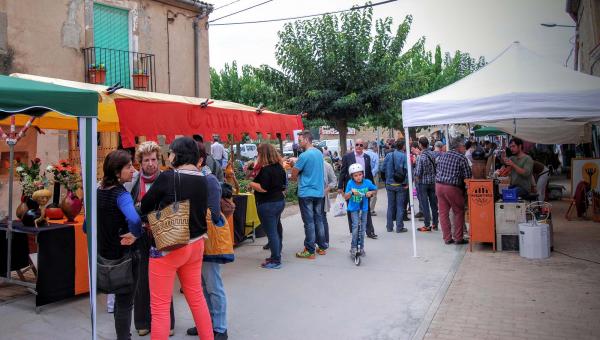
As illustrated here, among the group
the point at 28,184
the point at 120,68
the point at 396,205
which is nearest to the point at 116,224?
the point at 28,184

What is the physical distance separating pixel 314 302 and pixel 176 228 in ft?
8.14

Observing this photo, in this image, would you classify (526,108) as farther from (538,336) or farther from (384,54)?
(384,54)

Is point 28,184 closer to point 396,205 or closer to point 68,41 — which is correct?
point 396,205

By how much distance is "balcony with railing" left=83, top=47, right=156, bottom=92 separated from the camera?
11408mm

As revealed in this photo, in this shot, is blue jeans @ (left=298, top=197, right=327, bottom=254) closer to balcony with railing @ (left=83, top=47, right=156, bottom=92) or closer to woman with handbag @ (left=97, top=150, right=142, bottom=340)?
woman with handbag @ (left=97, top=150, right=142, bottom=340)

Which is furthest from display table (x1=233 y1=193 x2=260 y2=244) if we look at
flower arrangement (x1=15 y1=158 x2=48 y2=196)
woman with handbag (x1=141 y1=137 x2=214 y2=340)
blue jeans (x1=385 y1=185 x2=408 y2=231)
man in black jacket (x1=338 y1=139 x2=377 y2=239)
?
woman with handbag (x1=141 y1=137 x2=214 y2=340)

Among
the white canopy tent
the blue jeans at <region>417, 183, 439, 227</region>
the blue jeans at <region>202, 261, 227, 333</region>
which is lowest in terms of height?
the blue jeans at <region>202, 261, 227, 333</region>

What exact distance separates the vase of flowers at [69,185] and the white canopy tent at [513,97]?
465 cm

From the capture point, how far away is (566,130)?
1502cm

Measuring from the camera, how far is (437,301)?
5281 millimetres

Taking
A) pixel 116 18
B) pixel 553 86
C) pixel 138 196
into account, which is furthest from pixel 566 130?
pixel 138 196

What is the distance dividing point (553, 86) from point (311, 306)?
4.78m

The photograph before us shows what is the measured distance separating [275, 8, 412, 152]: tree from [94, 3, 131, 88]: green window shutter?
5426 mm

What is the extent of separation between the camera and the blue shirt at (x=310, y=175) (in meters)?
7.01
